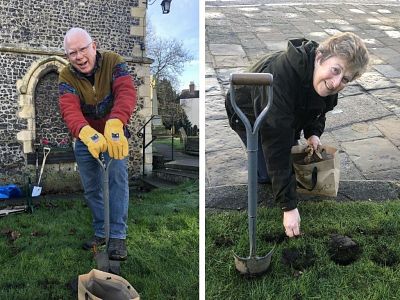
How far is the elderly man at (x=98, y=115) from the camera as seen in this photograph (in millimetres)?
1472

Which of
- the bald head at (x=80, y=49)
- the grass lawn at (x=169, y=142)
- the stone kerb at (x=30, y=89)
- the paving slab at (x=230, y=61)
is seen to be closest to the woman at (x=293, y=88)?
the paving slab at (x=230, y=61)

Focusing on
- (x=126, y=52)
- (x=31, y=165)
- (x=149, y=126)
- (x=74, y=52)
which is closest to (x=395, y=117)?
(x=149, y=126)

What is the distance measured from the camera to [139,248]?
1.63m

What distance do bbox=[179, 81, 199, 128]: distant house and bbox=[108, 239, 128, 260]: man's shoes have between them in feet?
1.64

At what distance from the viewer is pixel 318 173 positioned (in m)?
1.62

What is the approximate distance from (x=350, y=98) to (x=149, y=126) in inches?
28.7

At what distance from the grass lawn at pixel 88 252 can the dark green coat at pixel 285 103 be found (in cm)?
29

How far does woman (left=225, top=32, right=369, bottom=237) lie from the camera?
1.36 meters

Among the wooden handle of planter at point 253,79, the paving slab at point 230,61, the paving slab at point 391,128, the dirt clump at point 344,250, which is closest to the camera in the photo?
the wooden handle of planter at point 253,79

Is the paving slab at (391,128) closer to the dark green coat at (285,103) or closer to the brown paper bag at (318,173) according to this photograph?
the brown paper bag at (318,173)

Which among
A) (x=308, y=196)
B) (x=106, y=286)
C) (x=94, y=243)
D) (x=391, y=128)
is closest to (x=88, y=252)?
(x=94, y=243)

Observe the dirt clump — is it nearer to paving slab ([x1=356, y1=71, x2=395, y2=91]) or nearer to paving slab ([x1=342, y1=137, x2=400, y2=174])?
paving slab ([x1=342, y1=137, x2=400, y2=174])

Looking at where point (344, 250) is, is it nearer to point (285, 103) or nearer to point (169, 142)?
point (285, 103)

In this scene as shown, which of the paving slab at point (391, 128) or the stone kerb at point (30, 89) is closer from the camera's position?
the stone kerb at point (30, 89)
